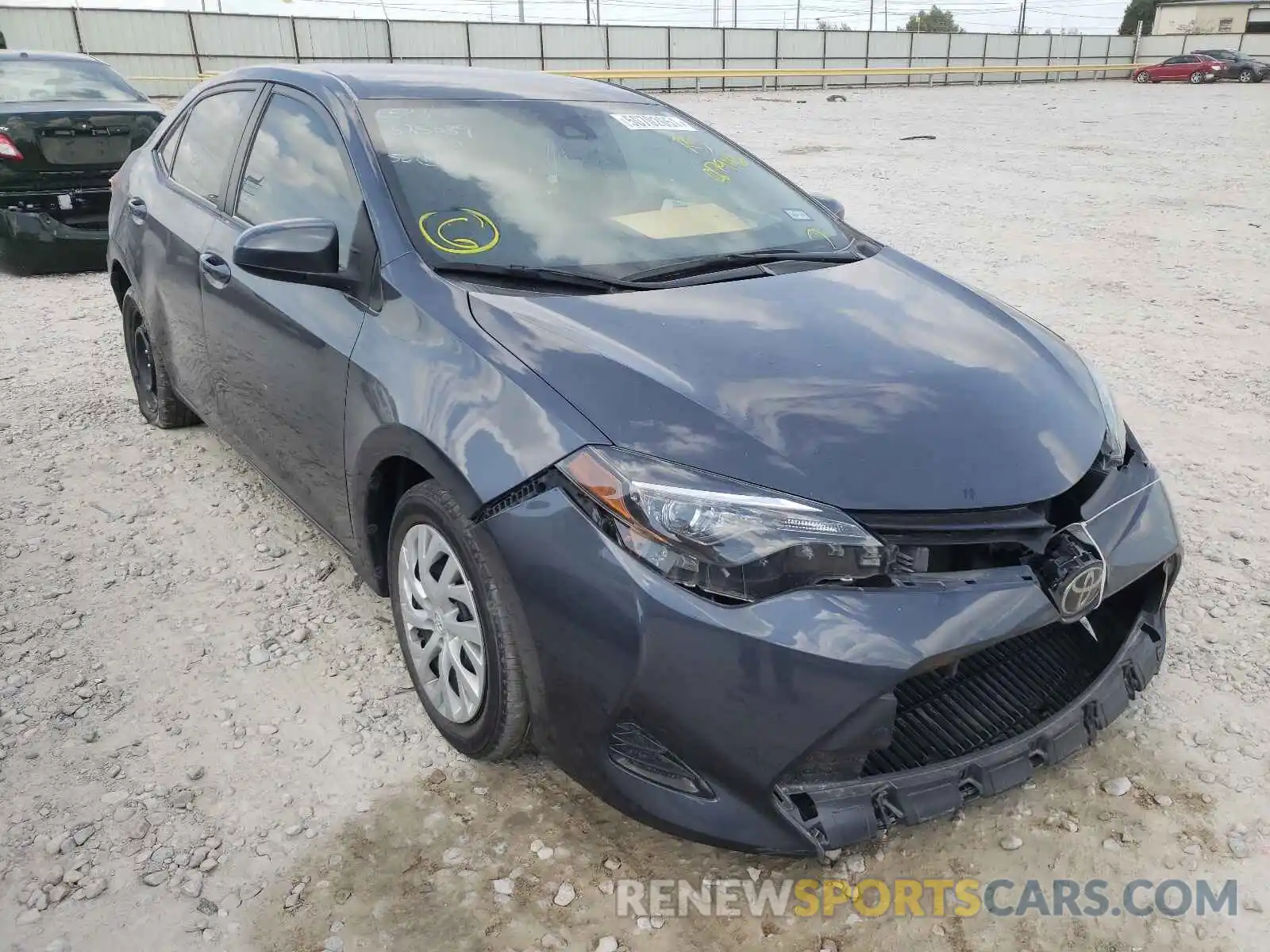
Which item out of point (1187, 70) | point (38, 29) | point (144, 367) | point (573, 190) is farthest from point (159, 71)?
point (1187, 70)

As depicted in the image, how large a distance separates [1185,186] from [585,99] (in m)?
10.7

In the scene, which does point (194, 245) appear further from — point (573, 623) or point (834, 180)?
point (834, 180)

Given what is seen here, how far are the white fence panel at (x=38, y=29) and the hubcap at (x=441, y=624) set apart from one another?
2919cm

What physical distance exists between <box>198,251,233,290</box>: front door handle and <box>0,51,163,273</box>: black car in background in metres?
4.15

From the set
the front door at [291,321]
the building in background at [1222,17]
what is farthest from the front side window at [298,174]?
the building in background at [1222,17]

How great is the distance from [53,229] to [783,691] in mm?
7425

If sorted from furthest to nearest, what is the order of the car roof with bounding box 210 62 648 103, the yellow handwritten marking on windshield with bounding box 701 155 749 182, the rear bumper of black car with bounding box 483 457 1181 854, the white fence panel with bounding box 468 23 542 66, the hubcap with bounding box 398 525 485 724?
the white fence panel with bounding box 468 23 542 66 < the yellow handwritten marking on windshield with bounding box 701 155 749 182 < the car roof with bounding box 210 62 648 103 < the hubcap with bounding box 398 525 485 724 < the rear bumper of black car with bounding box 483 457 1181 854

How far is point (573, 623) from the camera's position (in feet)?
6.54

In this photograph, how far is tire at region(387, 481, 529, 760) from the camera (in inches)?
85.7

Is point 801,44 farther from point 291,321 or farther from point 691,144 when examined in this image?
point 291,321

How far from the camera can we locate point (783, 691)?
1844 millimetres

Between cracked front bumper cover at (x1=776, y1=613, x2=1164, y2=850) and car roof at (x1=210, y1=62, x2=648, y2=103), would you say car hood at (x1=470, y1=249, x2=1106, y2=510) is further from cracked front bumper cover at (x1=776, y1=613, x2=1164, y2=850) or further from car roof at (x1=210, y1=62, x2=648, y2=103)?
car roof at (x1=210, y1=62, x2=648, y2=103)

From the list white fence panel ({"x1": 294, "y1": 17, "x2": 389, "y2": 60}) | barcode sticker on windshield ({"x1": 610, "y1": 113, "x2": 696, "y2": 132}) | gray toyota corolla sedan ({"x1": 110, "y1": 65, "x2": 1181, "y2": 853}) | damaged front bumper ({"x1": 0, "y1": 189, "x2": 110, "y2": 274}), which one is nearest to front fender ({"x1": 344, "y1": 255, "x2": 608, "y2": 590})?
gray toyota corolla sedan ({"x1": 110, "y1": 65, "x2": 1181, "y2": 853})

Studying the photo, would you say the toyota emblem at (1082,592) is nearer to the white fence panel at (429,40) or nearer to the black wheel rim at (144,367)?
the black wheel rim at (144,367)
